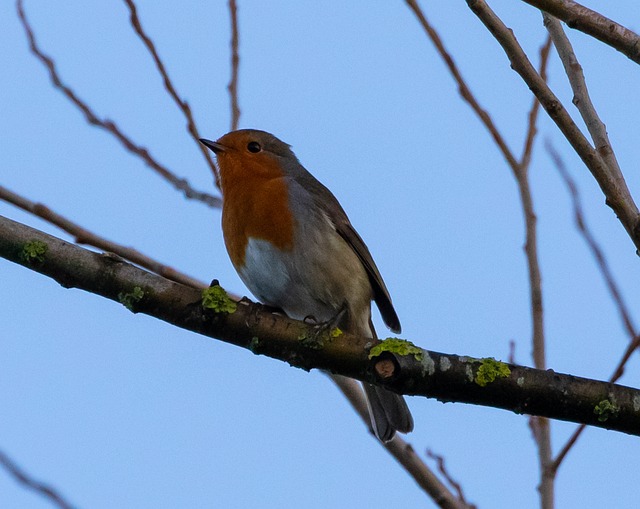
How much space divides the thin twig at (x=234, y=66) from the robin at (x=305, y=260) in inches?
25.0

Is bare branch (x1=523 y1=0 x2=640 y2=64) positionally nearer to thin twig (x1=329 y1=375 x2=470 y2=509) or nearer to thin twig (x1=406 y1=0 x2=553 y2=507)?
thin twig (x1=406 y1=0 x2=553 y2=507)

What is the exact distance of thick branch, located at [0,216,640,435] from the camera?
3490mm

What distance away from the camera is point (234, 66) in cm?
515

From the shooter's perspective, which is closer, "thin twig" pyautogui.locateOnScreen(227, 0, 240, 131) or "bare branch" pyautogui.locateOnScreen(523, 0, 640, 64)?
"bare branch" pyautogui.locateOnScreen(523, 0, 640, 64)

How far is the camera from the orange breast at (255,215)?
546cm

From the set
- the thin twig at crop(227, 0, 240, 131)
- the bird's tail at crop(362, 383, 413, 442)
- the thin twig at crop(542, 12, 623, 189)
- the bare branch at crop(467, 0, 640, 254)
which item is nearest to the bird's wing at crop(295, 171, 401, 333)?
the bird's tail at crop(362, 383, 413, 442)

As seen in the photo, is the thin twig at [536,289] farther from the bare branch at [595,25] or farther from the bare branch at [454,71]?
the bare branch at [595,25]

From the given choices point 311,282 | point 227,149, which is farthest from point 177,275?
point 227,149

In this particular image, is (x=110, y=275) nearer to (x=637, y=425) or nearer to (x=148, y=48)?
(x=148, y=48)

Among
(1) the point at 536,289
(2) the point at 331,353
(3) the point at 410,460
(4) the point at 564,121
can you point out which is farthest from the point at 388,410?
(4) the point at 564,121

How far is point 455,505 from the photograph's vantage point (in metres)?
4.30

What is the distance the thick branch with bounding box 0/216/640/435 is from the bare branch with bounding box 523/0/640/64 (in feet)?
4.26

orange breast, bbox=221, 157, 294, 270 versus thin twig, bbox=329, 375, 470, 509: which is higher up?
orange breast, bbox=221, 157, 294, 270

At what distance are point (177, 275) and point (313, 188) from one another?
1.77 m
